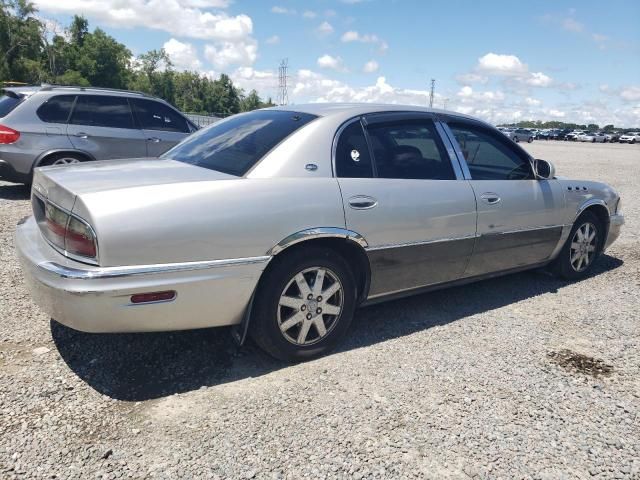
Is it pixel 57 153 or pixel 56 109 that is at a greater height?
pixel 56 109

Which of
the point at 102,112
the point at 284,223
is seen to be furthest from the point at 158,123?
the point at 284,223

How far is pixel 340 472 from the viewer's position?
2.28m

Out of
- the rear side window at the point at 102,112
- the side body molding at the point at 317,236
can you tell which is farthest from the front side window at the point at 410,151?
the rear side window at the point at 102,112

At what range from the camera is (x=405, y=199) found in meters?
3.48

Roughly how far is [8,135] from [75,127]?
882 millimetres

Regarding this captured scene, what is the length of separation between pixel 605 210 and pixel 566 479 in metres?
3.71

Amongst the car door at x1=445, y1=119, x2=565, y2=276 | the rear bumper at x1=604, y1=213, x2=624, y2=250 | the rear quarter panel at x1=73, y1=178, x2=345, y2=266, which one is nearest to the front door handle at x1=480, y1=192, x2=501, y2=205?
the car door at x1=445, y1=119, x2=565, y2=276

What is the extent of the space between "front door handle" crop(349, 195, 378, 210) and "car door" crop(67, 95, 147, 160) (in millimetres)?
5745

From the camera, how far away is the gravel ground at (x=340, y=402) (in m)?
2.33

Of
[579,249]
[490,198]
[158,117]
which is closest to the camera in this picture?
[490,198]

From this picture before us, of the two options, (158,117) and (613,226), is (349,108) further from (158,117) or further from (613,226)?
(158,117)

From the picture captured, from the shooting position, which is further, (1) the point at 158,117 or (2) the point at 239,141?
(1) the point at 158,117

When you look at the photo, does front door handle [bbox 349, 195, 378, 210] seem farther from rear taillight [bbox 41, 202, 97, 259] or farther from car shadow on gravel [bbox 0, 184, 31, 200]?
car shadow on gravel [bbox 0, 184, 31, 200]

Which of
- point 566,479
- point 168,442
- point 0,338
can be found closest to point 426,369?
point 566,479
